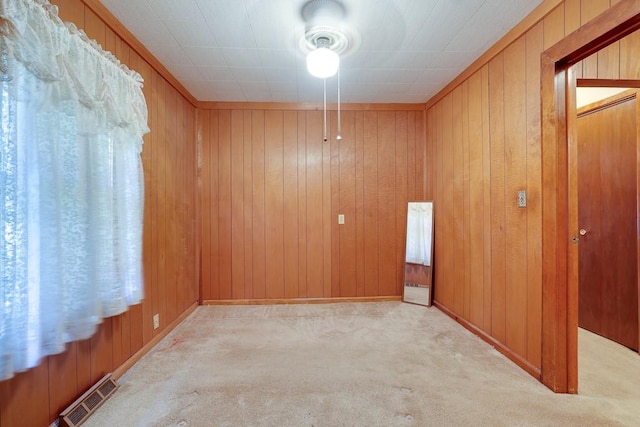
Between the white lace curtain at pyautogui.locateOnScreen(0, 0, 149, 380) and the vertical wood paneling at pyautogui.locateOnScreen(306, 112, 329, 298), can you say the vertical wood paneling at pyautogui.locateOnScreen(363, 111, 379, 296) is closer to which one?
the vertical wood paneling at pyautogui.locateOnScreen(306, 112, 329, 298)

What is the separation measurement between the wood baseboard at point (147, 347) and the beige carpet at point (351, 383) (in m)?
0.05

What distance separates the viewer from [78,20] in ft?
5.38

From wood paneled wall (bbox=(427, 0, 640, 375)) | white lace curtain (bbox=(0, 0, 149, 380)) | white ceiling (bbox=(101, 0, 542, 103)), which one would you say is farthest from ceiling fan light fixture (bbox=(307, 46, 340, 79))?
wood paneled wall (bbox=(427, 0, 640, 375))

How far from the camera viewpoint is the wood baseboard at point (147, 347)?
196 centimetres

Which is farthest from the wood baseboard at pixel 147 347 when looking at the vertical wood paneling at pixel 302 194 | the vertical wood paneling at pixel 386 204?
the vertical wood paneling at pixel 386 204

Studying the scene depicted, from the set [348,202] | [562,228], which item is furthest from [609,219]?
[348,202]

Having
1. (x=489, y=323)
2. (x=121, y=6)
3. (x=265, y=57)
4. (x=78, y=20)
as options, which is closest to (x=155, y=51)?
(x=121, y=6)

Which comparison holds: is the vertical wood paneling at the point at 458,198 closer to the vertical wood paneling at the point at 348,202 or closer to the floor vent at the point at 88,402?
the vertical wood paneling at the point at 348,202

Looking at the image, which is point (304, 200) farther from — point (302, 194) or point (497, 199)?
point (497, 199)

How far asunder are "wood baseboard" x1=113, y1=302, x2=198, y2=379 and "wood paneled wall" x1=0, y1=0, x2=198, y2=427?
0.11ft

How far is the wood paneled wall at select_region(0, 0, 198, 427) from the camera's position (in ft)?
4.53

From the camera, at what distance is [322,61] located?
78.4 inches

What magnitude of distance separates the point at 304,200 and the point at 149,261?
1.79m

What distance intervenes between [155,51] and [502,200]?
3043 millimetres
